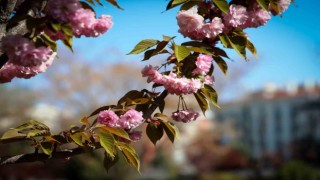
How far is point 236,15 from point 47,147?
2.18 ft

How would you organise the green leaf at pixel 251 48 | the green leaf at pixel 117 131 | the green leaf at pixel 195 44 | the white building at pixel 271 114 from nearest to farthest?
the green leaf at pixel 117 131
the green leaf at pixel 195 44
the green leaf at pixel 251 48
the white building at pixel 271 114

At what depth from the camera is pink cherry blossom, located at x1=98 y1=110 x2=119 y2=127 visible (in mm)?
1384

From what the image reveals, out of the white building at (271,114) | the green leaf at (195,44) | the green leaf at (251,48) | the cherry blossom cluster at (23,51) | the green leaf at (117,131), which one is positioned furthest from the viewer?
the white building at (271,114)

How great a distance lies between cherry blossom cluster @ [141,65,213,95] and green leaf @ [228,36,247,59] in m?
0.15

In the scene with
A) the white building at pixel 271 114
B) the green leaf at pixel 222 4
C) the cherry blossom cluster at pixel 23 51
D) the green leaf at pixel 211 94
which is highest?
the green leaf at pixel 222 4

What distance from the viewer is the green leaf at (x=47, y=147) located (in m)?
1.26

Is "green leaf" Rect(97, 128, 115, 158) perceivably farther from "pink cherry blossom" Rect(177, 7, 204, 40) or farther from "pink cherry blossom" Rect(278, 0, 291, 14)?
"pink cherry blossom" Rect(278, 0, 291, 14)

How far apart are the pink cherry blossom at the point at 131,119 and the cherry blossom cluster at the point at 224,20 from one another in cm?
30

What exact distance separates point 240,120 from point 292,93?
6660 millimetres

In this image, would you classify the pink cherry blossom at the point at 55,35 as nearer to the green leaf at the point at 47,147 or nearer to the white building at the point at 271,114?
the green leaf at the point at 47,147

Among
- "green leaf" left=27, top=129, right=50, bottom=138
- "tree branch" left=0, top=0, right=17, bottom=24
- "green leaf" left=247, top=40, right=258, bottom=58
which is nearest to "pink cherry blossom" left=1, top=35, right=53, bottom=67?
"tree branch" left=0, top=0, right=17, bottom=24

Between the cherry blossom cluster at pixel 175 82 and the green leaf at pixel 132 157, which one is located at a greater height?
the cherry blossom cluster at pixel 175 82

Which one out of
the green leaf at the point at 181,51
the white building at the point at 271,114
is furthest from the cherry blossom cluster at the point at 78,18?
the white building at the point at 271,114

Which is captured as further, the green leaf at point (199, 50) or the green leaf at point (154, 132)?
the green leaf at point (154, 132)
